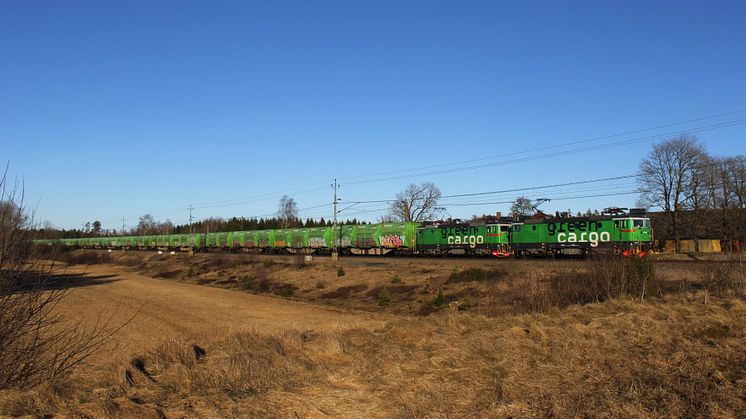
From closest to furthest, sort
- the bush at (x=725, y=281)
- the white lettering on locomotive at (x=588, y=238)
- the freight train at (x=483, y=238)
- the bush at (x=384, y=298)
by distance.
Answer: the bush at (x=725, y=281) → the bush at (x=384, y=298) → the freight train at (x=483, y=238) → the white lettering on locomotive at (x=588, y=238)

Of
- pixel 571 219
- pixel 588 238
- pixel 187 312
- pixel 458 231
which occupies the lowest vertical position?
pixel 187 312

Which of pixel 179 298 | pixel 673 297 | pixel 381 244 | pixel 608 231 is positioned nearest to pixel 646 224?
pixel 608 231

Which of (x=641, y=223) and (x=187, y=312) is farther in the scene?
(x=641, y=223)

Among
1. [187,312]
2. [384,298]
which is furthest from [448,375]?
[187,312]

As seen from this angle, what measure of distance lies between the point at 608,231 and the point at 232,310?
24854 mm

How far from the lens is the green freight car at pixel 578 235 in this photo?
3528 centimetres

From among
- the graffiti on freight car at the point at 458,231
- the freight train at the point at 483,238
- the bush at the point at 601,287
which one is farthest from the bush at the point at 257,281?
the bush at the point at 601,287

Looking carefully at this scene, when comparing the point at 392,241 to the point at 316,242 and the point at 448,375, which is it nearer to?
the point at 316,242

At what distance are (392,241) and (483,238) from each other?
42.2 ft

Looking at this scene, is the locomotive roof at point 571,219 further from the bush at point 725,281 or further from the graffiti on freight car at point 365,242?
the bush at point 725,281

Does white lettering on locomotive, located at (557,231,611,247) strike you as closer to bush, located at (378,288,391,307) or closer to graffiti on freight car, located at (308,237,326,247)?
bush, located at (378,288,391,307)

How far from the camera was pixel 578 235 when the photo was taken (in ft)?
124

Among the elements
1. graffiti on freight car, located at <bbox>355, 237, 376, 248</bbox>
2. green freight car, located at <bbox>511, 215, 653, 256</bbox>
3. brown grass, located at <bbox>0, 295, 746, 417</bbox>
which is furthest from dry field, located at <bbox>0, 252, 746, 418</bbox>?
graffiti on freight car, located at <bbox>355, 237, 376, 248</bbox>

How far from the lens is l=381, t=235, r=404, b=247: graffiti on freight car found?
5419cm
